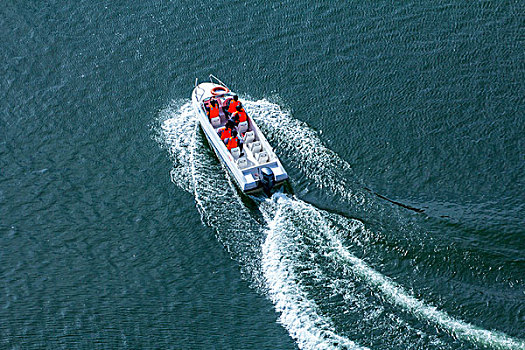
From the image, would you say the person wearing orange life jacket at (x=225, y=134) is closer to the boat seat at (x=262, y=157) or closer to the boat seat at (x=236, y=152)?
the boat seat at (x=236, y=152)

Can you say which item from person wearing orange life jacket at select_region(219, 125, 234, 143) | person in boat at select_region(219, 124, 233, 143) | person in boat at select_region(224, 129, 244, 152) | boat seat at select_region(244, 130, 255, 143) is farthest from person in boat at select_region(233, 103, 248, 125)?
person in boat at select_region(224, 129, 244, 152)

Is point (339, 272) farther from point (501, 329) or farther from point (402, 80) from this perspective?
point (402, 80)

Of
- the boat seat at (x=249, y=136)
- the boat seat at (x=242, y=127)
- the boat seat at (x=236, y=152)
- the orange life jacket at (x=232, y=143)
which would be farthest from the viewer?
the boat seat at (x=242, y=127)

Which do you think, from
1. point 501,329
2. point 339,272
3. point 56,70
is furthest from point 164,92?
point 501,329

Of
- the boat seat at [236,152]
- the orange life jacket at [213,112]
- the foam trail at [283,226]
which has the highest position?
the orange life jacket at [213,112]

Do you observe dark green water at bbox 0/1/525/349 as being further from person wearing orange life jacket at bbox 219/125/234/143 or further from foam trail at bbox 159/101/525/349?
person wearing orange life jacket at bbox 219/125/234/143

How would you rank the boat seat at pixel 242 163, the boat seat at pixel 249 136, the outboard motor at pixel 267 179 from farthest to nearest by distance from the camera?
the boat seat at pixel 249 136, the boat seat at pixel 242 163, the outboard motor at pixel 267 179

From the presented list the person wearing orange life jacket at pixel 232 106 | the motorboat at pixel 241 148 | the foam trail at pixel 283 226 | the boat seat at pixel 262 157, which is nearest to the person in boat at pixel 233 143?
the motorboat at pixel 241 148

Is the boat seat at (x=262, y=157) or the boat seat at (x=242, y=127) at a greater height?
the boat seat at (x=242, y=127)

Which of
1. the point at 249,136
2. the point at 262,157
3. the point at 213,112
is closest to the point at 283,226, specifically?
the point at 262,157
